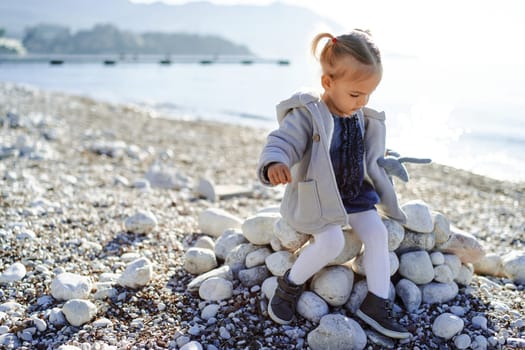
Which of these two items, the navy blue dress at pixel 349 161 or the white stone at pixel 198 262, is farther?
the white stone at pixel 198 262

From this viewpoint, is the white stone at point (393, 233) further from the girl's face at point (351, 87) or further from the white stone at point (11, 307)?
the white stone at point (11, 307)

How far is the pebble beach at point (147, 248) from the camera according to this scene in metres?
2.78

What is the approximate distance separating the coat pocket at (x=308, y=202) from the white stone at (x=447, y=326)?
3.15 feet

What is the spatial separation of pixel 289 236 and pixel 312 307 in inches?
18.7

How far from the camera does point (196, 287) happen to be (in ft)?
10.6

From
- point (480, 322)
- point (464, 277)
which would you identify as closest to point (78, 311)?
point (480, 322)

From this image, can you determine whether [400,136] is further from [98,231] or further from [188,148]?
[98,231]

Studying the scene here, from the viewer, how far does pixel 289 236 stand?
311cm

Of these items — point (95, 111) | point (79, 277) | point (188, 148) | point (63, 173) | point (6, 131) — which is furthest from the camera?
point (95, 111)

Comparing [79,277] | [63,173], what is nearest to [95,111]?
[63,173]

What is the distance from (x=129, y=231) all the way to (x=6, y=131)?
5.45 meters

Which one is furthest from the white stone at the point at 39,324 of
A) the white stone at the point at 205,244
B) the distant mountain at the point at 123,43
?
the distant mountain at the point at 123,43

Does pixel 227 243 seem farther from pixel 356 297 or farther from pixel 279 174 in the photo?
pixel 279 174

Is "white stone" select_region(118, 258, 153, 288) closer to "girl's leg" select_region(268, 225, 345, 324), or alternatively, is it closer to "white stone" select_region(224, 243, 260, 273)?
"white stone" select_region(224, 243, 260, 273)
